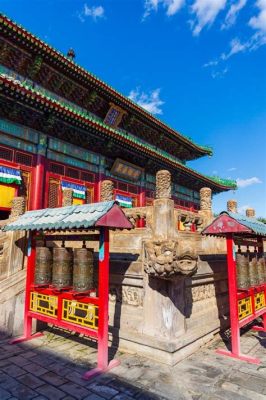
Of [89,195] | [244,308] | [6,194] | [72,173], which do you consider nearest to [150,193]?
[89,195]

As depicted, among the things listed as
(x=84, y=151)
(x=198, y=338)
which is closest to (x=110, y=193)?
(x=198, y=338)

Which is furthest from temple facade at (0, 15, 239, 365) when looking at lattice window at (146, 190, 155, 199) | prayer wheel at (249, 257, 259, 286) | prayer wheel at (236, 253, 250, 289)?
prayer wheel at (249, 257, 259, 286)

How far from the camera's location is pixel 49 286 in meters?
5.53

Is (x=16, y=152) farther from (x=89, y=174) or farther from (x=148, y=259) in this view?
(x=148, y=259)

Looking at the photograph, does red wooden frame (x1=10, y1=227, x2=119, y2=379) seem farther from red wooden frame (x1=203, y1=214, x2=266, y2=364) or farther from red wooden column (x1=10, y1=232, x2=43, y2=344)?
red wooden frame (x1=203, y1=214, x2=266, y2=364)

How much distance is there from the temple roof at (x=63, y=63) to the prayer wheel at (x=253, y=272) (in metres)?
10.4

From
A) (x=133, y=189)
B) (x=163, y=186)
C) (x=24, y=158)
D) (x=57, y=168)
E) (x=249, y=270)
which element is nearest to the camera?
(x=163, y=186)

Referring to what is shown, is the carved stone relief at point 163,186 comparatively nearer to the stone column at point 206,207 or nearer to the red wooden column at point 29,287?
the stone column at point 206,207

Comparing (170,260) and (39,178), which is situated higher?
(39,178)

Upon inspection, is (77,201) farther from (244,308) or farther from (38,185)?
(244,308)

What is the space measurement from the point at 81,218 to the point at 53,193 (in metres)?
6.82

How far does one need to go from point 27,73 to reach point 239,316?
11763mm

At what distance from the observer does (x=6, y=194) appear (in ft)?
31.4

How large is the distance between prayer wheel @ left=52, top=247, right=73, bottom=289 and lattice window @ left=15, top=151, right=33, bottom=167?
5.95 m
